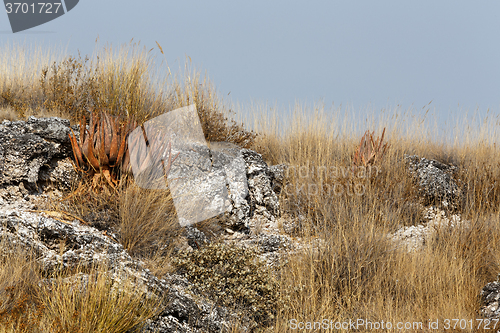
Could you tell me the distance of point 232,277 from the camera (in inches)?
154

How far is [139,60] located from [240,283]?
4.90 meters

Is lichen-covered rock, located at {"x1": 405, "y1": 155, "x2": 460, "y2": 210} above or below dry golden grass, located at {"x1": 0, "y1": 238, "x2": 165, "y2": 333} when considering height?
below

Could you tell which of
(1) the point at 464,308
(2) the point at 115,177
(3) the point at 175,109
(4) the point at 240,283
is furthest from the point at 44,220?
(1) the point at 464,308

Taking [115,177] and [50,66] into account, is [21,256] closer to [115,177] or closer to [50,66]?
[115,177]

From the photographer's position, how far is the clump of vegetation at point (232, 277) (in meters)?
3.69

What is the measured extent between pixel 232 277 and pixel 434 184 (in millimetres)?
4314

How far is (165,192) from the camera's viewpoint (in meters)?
4.57

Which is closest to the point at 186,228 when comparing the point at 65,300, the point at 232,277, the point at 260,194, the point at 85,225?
the point at 232,277

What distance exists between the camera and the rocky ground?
3.31m

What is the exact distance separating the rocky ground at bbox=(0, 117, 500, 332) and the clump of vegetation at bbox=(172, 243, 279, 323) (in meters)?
0.16

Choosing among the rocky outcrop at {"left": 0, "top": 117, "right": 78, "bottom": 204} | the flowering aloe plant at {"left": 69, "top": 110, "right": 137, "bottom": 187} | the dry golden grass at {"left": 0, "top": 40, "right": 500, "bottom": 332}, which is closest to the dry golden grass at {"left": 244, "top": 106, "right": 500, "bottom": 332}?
the dry golden grass at {"left": 0, "top": 40, "right": 500, "bottom": 332}

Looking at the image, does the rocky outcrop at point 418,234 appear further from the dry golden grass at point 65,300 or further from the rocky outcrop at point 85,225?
the dry golden grass at point 65,300

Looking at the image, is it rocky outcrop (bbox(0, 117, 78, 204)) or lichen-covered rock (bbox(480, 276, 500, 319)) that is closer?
lichen-covered rock (bbox(480, 276, 500, 319))

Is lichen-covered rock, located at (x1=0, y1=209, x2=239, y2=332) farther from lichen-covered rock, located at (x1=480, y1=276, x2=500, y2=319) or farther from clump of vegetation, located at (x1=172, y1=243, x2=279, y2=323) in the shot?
lichen-covered rock, located at (x1=480, y1=276, x2=500, y2=319)
